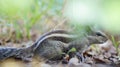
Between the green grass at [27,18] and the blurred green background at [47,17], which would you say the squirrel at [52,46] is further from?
the green grass at [27,18]

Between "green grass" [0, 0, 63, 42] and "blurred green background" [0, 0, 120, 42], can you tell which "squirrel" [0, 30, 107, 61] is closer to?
"blurred green background" [0, 0, 120, 42]

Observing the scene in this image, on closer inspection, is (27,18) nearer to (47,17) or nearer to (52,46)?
(47,17)

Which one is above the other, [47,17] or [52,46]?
[47,17]

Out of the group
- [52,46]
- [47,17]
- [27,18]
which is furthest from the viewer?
[47,17]

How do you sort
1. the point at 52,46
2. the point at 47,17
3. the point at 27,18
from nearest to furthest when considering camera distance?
the point at 52,46 → the point at 27,18 → the point at 47,17

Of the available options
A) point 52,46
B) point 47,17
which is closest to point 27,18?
point 47,17

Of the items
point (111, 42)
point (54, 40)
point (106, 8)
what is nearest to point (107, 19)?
point (106, 8)

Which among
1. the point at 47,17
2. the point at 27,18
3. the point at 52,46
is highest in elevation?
the point at 47,17

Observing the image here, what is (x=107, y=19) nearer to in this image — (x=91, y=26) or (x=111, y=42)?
(x=91, y=26)

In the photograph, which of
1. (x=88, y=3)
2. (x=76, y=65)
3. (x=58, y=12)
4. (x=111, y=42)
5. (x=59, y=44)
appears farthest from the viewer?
(x=58, y=12)
